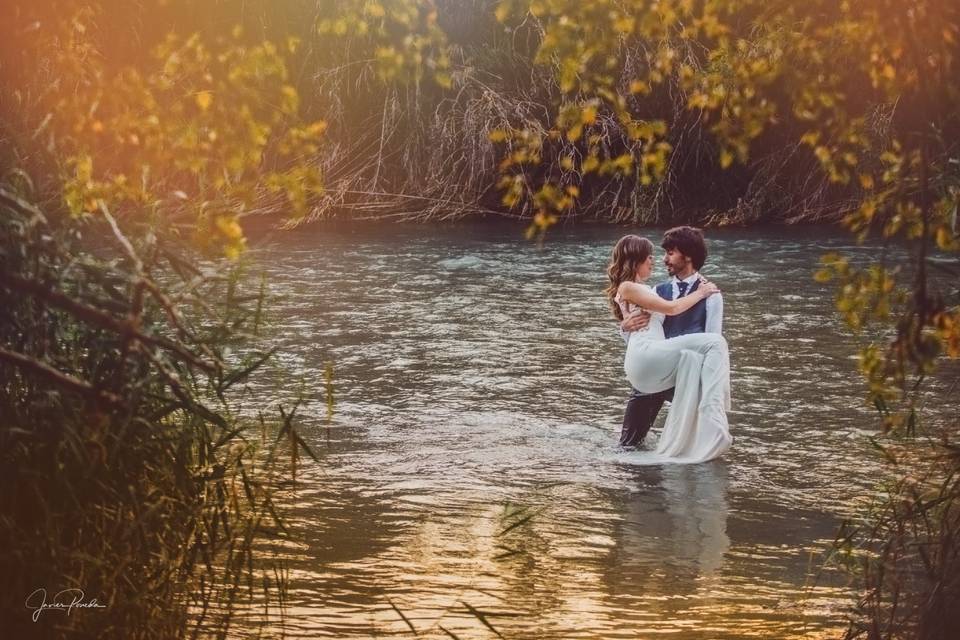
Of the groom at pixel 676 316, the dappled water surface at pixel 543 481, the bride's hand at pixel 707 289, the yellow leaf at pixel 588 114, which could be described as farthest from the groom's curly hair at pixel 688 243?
the yellow leaf at pixel 588 114

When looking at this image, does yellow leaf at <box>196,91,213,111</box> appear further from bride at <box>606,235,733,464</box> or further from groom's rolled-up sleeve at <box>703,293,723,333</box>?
groom's rolled-up sleeve at <box>703,293,723,333</box>

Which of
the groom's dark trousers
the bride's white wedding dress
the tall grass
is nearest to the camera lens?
the tall grass

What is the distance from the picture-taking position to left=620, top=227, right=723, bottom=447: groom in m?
10.3

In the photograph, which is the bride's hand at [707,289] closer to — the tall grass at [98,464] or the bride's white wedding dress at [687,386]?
the bride's white wedding dress at [687,386]

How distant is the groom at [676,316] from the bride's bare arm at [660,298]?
0.39 feet

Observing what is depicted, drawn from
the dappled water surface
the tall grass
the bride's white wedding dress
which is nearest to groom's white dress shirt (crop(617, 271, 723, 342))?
the bride's white wedding dress

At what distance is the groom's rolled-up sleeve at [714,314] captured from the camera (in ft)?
34.5

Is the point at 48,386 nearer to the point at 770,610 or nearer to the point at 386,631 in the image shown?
the point at 386,631

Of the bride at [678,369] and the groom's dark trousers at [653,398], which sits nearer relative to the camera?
the bride at [678,369]

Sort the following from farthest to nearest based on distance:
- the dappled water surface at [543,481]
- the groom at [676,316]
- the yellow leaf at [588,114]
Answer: the groom at [676,316] → the dappled water surface at [543,481] → the yellow leaf at [588,114]

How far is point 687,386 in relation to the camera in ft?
34.1

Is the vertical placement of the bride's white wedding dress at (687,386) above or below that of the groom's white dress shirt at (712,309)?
below

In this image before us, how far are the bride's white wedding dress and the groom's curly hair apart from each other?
56 cm

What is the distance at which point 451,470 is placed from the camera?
32.3 ft
